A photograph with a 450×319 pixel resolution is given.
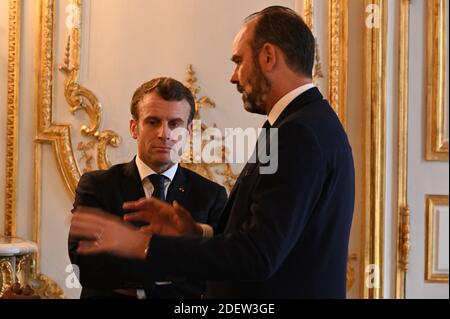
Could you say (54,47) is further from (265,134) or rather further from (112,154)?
(265,134)

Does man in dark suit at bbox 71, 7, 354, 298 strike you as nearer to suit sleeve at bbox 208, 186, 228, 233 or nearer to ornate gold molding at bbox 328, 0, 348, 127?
suit sleeve at bbox 208, 186, 228, 233

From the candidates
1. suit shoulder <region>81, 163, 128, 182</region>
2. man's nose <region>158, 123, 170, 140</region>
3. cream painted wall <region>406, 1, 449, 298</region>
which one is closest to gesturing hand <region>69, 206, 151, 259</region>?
suit shoulder <region>81, 163, 128, 182</region>

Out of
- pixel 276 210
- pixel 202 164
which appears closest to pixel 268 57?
pixel 276 210

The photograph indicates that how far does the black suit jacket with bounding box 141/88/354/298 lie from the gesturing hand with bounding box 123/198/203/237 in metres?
0.12

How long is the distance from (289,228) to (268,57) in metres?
0.43

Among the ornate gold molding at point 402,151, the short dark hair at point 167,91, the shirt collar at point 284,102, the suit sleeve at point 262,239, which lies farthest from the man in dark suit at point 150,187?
the ornate gold molding at point 402,151

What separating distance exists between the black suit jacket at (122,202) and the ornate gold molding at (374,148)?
135cm

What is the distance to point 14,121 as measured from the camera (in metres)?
3.47

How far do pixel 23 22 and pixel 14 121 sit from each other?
1.54ft

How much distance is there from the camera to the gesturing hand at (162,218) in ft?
5.67

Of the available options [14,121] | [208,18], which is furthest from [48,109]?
[208,18]

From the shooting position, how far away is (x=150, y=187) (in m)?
2.28

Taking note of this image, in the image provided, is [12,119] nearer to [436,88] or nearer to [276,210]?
[436,88]
